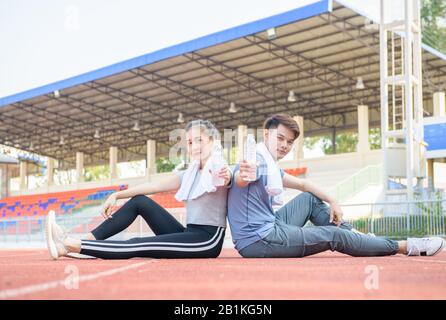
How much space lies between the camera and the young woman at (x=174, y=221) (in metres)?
4.91

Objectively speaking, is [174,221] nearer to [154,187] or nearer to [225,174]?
[154,187]

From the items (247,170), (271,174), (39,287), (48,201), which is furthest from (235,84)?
(39,287)

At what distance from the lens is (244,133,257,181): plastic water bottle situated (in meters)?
4.10

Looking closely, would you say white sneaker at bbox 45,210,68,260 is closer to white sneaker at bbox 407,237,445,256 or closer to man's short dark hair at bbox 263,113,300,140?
man's short dark hair at bbox 263,113,300,140

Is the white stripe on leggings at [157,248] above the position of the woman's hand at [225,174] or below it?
below

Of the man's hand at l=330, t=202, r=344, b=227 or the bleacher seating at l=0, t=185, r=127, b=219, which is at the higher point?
the bleacher seating at l=0, t=185, r=127, b=219

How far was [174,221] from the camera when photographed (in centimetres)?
554

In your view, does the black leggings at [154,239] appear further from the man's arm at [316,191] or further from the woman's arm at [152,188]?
the man's arm at [316,191]

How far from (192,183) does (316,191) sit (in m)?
1.02

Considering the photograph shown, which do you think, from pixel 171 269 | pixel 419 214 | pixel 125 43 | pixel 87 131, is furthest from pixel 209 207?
pixel 87 131

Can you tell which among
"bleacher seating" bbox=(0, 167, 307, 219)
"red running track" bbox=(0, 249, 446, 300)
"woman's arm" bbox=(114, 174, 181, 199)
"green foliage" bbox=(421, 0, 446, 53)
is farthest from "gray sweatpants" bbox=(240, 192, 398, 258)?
"green foliage" bbox=(421, 0, 446, 53)

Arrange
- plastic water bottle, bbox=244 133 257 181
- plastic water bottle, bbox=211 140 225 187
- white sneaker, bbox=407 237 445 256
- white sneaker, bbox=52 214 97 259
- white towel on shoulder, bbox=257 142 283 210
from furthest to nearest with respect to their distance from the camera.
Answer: white sneaker, bbox=407 237 445 256 → white sneaker, bbox=52 214 97 259 → white towel on shoulder, bbox=257 142 283 210 → plastic water bottle, bbox=211 140 225 187 → plastic water bottle, bbox=244 133 257 181

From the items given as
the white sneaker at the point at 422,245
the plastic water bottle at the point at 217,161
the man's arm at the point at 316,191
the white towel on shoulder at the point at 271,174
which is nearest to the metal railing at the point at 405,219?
the white sneaker at the point at 422,245

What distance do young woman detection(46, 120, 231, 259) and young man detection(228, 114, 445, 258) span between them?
0.18 meters
